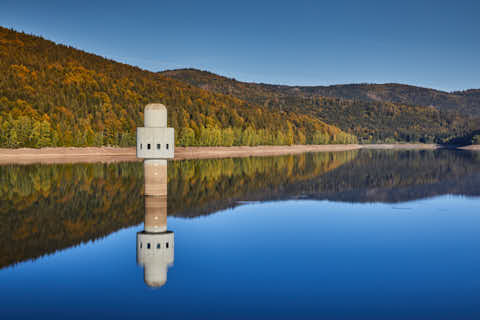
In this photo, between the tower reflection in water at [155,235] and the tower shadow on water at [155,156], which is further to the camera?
the tower shadow on water at [155,156]

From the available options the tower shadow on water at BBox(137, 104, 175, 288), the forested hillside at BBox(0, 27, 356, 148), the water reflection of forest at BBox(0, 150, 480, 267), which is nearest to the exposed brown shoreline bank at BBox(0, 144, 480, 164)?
the forested hillside at BBox(0, 27, 356, 148)

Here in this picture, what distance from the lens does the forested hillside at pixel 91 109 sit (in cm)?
10456

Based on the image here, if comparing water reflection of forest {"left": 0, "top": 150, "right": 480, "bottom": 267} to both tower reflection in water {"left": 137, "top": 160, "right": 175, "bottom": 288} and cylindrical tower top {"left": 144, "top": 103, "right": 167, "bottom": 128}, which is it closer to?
tower reflection in water {"left": 137, "top": 160, "right": 175, "bottom": 288}

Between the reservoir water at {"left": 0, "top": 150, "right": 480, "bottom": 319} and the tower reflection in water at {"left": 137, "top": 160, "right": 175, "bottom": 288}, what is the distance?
0.11 metres

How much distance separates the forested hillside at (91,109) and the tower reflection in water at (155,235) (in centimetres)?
6903

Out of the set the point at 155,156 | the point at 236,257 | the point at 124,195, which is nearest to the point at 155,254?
the point at 236,257

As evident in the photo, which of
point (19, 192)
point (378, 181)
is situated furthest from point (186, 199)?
point (378, 181)

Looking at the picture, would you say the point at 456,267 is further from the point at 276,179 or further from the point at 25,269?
the point at 276,179

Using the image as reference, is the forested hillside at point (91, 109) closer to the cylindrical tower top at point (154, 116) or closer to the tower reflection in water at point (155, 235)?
the tower reflection in water at point (155, 235)

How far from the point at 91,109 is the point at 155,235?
121 meters

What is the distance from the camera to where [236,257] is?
2142 cm

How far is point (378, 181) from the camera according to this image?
5825cm

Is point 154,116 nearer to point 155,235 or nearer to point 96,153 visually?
point 155,235

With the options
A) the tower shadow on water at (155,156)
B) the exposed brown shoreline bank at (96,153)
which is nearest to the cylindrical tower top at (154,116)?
the tower shadow on water at (155,156)
